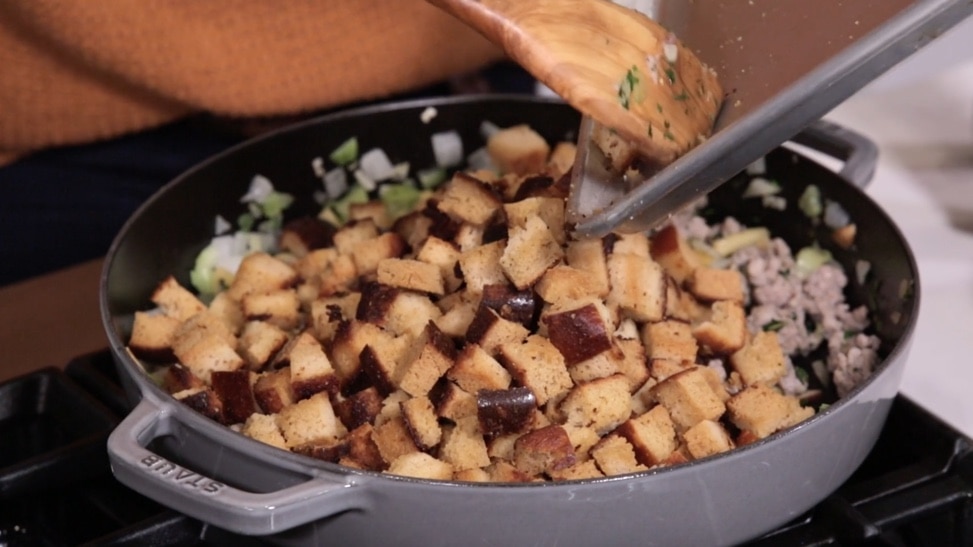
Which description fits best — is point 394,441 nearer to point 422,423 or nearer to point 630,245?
point 422,423

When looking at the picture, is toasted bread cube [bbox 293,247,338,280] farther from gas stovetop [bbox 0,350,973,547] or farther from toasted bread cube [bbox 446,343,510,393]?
toasted bread cube [bbox 446,343,510,393]

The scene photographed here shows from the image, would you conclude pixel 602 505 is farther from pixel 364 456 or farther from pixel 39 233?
pixel 39 233

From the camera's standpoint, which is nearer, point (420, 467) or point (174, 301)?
point (420, 467)

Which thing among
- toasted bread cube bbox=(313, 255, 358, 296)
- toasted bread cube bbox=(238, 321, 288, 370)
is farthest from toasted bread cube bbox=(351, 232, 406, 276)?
toasted bread cube bbox=(238, 321, 288, 370)

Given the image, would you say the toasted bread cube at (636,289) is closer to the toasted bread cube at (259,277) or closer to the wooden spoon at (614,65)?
the wooden spoon at (614,65)

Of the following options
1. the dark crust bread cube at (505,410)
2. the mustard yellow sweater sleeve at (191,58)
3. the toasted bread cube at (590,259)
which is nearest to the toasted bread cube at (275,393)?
the dark crust bread cube at (505,410)

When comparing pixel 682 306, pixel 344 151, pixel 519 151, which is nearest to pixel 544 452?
pixel 682 306

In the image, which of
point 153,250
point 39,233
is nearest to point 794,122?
point 153,250
